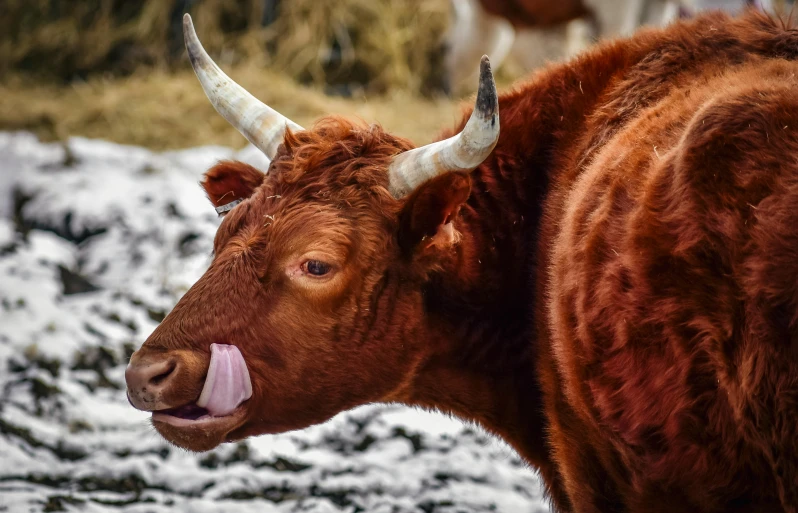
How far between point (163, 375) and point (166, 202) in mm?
4202

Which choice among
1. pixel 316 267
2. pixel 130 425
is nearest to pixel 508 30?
pixel 130 425

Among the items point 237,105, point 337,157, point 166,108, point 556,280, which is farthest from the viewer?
point 166,108

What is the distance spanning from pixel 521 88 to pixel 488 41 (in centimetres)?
680

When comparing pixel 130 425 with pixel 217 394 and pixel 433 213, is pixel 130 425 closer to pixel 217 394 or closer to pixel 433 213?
pixel 217 394

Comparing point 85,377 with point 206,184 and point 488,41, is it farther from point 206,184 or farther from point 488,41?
point 488,41

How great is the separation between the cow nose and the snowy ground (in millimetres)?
1427

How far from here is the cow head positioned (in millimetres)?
2754

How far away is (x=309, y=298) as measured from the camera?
2812 millimetres

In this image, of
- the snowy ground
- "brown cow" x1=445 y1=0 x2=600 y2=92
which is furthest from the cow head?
"brown cow" x1=445 y1=0 x2=600 y2=92

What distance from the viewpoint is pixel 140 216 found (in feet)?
21.6

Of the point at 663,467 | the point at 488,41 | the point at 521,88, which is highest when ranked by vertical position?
the point at 488,41

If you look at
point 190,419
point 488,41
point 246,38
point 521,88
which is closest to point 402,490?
point 190,419

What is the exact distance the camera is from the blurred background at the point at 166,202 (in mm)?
4223

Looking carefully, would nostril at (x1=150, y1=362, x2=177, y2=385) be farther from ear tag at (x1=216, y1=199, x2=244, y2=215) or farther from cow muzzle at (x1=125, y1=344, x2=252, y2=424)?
ear tag at (x1=216, y1=199, x2=244, y2=215)
